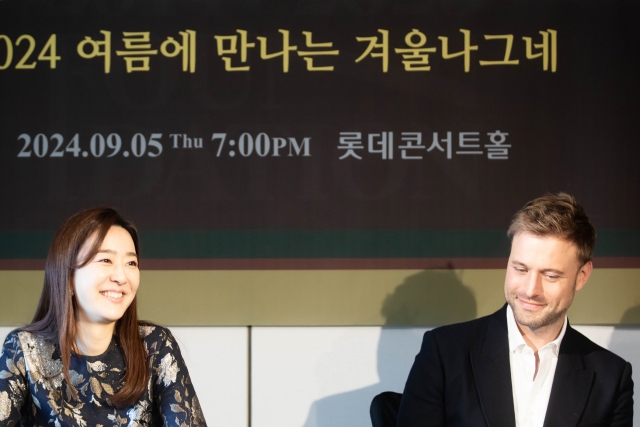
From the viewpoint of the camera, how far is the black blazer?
2102 millimetres

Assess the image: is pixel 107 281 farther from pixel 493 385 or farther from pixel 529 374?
pixel 529 374

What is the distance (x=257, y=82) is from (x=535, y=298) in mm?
1576

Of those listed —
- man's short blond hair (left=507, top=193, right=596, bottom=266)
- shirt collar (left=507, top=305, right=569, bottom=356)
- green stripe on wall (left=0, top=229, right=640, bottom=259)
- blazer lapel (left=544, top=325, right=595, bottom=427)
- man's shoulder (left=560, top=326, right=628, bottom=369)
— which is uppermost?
man's short blond hair (left=507, top=193, right=596, bottom=266)

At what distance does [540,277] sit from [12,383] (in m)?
1.55

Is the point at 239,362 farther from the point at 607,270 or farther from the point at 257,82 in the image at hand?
the point at 607,270

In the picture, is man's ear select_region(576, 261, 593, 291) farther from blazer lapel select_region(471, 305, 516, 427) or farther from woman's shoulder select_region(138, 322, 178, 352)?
woman's shoulder select_region(138, 322, 178, 352)

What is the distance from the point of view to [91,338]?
2035mm

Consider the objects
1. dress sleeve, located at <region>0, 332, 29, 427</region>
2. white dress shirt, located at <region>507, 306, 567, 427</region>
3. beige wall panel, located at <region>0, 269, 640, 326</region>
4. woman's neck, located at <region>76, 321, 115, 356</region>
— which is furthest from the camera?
beige wall panel, located at <region>0, 269, 640, 326</region>

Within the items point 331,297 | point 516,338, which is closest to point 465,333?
point 516,338

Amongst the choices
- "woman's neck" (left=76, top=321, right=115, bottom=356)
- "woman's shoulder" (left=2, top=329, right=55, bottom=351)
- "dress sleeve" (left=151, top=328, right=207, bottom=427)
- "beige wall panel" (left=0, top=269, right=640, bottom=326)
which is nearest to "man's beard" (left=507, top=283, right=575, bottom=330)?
"beige wall panel" (left=0, top=269, right=640, bottom=326)

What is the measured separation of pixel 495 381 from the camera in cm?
213

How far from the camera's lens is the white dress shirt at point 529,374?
2.15 m

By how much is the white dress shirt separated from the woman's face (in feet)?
3.87

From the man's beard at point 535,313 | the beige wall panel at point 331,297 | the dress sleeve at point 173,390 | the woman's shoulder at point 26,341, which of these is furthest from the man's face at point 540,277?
the woman's shoulder at point 26,341
